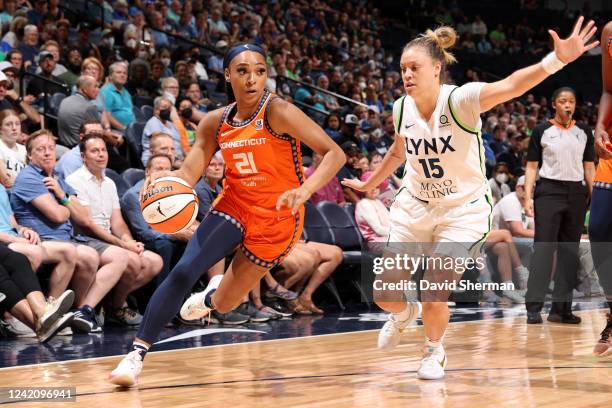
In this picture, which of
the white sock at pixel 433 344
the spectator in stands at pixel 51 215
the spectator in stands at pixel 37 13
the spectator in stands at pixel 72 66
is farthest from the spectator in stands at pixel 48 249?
the spectator in stands at pixel 37 13

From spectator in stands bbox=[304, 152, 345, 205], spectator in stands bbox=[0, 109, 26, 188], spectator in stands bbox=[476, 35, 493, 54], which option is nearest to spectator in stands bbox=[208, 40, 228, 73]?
spectator in stands bbox=[304, 152, 345, 205]

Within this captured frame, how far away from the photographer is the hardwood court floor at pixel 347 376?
373 centimetres

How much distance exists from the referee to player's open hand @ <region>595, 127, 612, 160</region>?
2397 mm

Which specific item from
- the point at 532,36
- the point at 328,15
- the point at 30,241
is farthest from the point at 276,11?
the point at 30,241

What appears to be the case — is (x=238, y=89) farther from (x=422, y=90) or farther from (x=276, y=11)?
(x=276, y=11)

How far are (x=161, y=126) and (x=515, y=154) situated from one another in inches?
272

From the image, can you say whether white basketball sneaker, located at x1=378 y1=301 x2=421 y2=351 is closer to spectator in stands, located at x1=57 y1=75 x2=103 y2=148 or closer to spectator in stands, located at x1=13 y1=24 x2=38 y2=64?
spectator in stands, located at x1=57 y1=75 x2=103 y2=148

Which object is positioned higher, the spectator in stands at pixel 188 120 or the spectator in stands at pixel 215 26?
the spectator in stands at pixel 215 26

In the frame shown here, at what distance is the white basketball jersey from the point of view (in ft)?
13.7

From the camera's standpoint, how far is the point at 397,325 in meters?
4.77

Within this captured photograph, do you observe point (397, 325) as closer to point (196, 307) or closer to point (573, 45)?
point (196, 307)

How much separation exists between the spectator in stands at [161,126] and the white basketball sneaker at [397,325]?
13.9ft
